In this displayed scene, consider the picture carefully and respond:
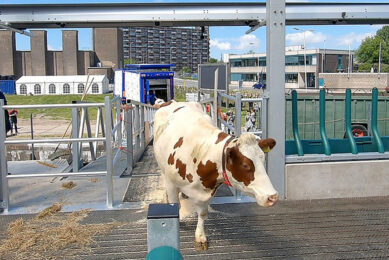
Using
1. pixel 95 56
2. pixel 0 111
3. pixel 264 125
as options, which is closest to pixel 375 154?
pixel 264 125

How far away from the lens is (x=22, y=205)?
594cm

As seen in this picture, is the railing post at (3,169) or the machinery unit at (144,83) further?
the machinery unit at (144,83)

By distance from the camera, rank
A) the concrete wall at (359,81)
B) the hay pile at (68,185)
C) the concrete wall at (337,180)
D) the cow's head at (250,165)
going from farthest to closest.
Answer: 1. the concrete wall at (359,81)
2. the hay pile at (68,185)
3. the concrete wall at (337,180)
4. the cow's head at (250,165)

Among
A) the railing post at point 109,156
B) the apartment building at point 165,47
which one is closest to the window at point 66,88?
the railing post at point 109,156

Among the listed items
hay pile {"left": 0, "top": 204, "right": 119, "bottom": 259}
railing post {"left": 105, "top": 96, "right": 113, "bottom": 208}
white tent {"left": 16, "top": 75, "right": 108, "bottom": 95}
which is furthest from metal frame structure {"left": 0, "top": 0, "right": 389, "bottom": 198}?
white tent {"left": 16, "top": 75, "right": 108, "bottom": 95}

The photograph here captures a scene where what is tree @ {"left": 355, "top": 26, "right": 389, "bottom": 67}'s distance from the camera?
97812mm

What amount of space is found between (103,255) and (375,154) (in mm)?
4249

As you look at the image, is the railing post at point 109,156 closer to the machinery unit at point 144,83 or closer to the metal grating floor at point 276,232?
the metal grating floor at point 276,232

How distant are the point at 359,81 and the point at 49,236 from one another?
116 ft

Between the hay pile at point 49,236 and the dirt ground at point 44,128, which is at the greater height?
the hay pile at point 49,236

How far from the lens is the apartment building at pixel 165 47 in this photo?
566ft

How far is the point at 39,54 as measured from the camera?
84375 millimetres

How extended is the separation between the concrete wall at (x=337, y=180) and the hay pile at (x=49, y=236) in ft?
8.66

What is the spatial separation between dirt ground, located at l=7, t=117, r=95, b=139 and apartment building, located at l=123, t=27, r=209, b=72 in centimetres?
13855
